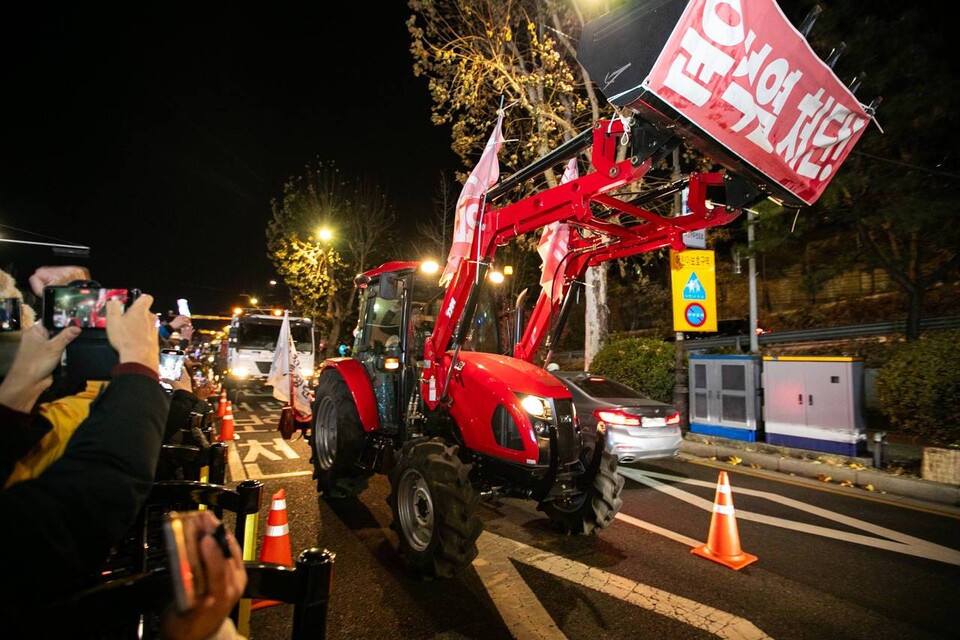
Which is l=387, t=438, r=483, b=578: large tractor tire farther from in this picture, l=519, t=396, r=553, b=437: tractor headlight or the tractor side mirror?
the tractor side mirror

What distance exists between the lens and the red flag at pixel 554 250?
5328mm

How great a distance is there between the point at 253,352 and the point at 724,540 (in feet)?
47.3

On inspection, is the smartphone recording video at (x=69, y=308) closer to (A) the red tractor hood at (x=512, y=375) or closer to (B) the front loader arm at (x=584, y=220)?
(B) the front loader arm at (x=584, y=220)

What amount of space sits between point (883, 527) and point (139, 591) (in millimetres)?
6936

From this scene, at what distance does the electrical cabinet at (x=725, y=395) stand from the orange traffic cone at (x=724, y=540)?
235 inches

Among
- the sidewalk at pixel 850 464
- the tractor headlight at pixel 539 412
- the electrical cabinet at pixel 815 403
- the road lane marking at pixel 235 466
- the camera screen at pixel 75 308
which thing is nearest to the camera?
the camera screen at pixel 75 308

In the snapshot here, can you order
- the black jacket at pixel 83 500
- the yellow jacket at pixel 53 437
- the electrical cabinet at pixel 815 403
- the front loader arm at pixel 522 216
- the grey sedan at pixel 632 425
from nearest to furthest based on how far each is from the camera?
the black jacket at pixel 83 500 → the yellow jacket at pixel 53 437 → the front loader arm at pixel 522 216 → the grey sedan at pixel 632 425 → the electrical cabinet at pixel 815 403

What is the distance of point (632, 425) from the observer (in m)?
7.55

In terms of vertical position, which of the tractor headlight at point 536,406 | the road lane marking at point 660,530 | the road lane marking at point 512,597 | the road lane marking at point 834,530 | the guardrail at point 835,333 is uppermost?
the guardrail at point 835,333

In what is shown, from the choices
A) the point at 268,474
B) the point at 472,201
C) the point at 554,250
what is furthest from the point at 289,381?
the point at 472,201

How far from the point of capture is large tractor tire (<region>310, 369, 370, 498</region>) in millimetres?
5652

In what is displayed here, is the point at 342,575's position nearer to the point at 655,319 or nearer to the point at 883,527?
the point at 883,527

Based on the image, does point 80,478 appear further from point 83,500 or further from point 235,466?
point 235,466

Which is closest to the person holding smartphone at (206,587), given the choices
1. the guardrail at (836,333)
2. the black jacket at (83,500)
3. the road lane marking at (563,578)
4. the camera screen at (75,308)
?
the black jacket at (83,500)
